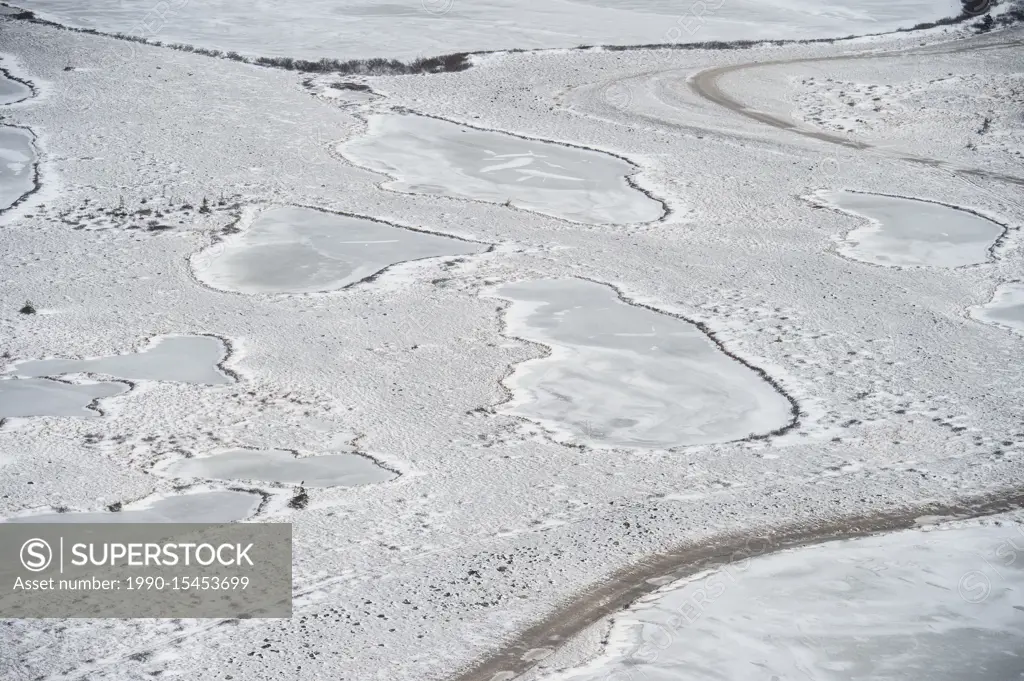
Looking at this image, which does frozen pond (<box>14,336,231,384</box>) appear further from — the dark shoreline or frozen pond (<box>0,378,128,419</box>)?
the dark shoreline

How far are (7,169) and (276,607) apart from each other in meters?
11.2

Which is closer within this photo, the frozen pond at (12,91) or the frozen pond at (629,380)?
the frozen pond at (629,380)

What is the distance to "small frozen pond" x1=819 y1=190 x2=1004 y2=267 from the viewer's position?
43.2ft

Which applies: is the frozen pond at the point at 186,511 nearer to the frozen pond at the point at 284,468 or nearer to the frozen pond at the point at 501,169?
the frozen pond at the point at 284,468

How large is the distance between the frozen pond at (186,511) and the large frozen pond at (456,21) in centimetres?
1750

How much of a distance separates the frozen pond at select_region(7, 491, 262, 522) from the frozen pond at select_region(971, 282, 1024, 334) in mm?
7490

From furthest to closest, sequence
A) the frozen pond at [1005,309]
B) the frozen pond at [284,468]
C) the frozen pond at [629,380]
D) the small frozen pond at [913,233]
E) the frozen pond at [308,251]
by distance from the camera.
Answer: the small frozen pond at [913,233]
the frozen pond at [308,251]
the frozen pond at [1005,309]
the frozen pond at [629,380]
the frozen pond at [284,468]

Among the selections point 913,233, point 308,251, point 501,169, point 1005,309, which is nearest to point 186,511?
point 308,251

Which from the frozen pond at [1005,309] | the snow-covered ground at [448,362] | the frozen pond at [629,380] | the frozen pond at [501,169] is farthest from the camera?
the frozen pond at [501,169]

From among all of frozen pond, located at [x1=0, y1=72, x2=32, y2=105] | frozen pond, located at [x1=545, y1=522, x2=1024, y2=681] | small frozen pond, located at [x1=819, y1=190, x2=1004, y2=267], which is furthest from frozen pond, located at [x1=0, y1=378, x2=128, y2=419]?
frozen pond, located at [x1=0, y1=72, x2=32, y2=105]

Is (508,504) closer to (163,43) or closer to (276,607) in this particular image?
(276,607)

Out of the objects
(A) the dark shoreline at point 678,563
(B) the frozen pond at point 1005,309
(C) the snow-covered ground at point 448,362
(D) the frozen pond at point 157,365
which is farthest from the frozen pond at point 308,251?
(A) the dark shoreline at point 678,563

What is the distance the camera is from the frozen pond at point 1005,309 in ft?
37.0

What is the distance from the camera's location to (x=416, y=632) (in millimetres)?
6504
